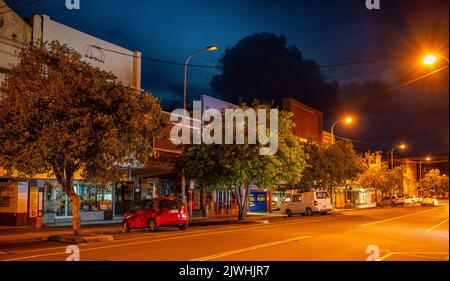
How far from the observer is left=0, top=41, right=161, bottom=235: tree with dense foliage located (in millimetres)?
17844

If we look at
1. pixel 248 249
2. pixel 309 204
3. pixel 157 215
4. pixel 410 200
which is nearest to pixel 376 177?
pixel 410 200

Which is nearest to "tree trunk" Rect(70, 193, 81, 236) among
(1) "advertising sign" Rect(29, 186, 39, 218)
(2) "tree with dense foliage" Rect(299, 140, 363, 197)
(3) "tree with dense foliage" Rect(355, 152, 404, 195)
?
(1) "advertising sign" Rect(29, 186, 39, 218)

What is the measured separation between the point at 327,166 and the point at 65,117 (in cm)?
2954

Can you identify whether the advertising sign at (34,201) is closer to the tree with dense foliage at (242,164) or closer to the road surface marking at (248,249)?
the tree with dense foliage at (242,164)

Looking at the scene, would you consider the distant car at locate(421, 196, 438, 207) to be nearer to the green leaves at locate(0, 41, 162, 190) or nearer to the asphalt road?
the asphalt road

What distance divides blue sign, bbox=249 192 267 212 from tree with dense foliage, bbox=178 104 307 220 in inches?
497

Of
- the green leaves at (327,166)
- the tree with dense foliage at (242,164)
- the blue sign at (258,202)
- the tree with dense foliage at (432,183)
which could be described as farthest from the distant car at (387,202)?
the tree with dense foliage at (432,183)

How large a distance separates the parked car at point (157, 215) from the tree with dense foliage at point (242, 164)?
637cm

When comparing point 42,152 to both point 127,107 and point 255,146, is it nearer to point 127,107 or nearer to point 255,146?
point 127,107

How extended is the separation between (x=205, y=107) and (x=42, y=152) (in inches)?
828
